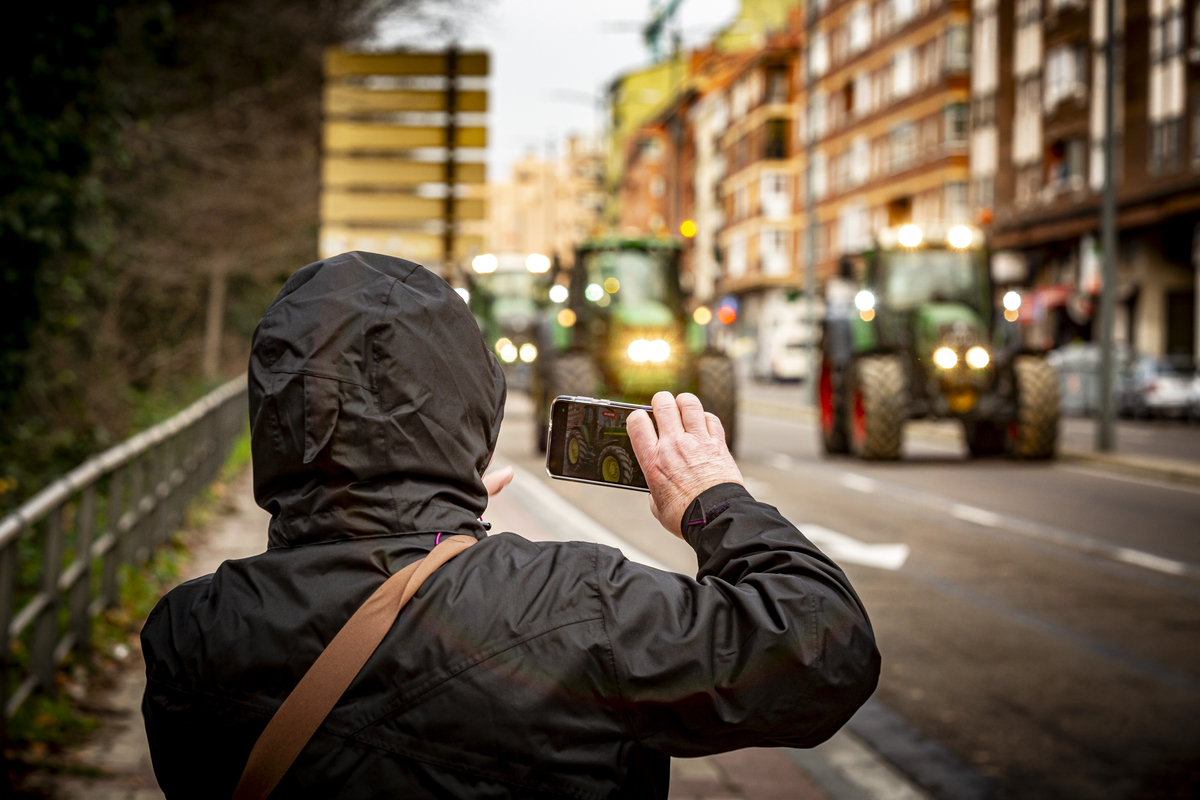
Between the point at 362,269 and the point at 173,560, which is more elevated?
the point at 362,269

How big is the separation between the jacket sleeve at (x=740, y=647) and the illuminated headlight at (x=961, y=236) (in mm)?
16322

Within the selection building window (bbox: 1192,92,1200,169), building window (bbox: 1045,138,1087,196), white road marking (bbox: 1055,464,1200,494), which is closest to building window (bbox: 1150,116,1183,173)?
building window (bbox: 1192,92,1200,169)

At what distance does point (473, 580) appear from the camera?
1.76 metres

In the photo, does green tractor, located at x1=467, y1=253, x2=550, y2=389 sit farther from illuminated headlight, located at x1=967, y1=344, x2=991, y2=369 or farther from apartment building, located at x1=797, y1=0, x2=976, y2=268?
apartment building, located at x1=797, y1=0, x2=976, y2=268

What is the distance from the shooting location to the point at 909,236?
17438mm

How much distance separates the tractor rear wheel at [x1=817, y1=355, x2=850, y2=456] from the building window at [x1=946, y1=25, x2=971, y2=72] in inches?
1422

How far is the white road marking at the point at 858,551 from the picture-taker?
35.7ft

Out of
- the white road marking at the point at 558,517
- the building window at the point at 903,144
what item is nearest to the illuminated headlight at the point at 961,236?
the white road marking at the point at 558,517

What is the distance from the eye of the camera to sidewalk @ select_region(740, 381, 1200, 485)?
18.3 metres

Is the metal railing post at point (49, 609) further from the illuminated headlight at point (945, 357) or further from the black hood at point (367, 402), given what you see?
the illuminated headlight at point (945, 357)

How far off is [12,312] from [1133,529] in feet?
32.8

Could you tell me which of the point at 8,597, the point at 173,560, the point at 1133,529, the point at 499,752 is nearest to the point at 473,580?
the point at 499,752

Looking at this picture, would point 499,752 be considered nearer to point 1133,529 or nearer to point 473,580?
point 473,580

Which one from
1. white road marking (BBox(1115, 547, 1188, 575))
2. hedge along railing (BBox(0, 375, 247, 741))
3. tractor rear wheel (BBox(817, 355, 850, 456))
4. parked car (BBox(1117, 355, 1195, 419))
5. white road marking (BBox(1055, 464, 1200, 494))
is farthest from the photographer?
parked car (BBox(1117, 355, 1195, 419))
